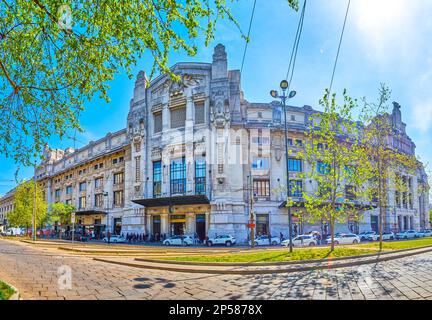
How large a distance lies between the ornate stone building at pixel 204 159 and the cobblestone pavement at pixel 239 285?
69.5 feet

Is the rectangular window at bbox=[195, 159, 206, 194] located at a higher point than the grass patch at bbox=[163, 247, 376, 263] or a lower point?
higher

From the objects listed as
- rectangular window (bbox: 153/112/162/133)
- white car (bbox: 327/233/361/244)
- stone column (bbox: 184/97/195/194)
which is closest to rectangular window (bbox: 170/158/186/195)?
stone column (bbox: 184/97/195/194)

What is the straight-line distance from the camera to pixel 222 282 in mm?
8281

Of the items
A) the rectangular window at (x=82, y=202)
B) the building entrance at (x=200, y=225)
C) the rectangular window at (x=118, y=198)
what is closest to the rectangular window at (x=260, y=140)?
the building entrance at (x=200, y=225)

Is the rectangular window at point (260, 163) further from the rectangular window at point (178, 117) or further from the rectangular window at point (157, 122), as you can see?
the rectangular window at point (157, 122)

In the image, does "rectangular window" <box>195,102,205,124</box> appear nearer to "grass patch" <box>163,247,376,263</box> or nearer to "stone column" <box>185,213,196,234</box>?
"stone column" <box>185,213,196,234</box>

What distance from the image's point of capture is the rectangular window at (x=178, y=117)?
3719 centimetres

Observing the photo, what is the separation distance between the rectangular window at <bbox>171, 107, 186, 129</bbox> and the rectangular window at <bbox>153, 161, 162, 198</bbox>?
19.2 ft

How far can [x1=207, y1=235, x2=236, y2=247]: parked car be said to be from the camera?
28.9m

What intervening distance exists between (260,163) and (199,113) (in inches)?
411

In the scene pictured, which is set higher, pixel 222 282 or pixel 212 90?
pixel 212 90

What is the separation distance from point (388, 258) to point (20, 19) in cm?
1609
